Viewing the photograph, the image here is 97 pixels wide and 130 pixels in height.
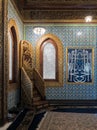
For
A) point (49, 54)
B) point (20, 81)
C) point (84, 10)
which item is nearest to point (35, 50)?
point (49, 54)

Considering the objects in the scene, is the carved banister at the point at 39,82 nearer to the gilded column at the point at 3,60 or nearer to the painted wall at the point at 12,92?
the painted wall at the point at 12,92

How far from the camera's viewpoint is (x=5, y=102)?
5.32m

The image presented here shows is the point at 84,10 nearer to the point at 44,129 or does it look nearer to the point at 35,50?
the point at 35,50

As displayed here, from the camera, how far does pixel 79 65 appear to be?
923 cm

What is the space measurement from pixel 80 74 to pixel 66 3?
9.26ft

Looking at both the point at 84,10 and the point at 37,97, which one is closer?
the point at 37,97

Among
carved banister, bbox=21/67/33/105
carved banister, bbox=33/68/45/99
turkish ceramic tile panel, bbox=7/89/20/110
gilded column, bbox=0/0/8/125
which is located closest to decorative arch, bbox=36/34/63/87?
carved banister, bbox=33/68/45/99

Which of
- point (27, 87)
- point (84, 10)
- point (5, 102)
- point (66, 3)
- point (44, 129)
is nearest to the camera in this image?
point (44, 129)

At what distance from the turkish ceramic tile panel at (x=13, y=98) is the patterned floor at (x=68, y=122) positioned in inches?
46.9

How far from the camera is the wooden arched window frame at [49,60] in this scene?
930cm

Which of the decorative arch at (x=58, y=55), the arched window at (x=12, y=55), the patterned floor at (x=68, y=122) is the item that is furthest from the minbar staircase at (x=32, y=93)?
the patterned floor at (x=68, y=122)

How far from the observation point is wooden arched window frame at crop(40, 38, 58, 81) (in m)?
9.30

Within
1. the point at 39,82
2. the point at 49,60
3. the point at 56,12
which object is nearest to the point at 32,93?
the point at 39,82

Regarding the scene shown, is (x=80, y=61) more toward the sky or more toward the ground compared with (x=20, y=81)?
more toward the sky
